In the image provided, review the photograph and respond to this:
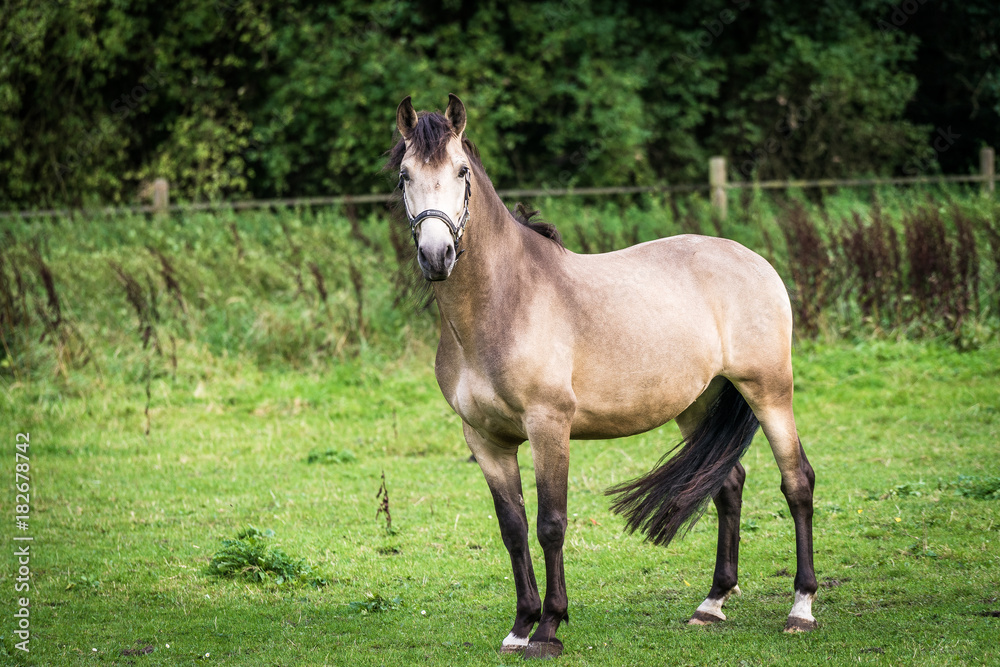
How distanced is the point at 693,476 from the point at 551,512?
2.94ft

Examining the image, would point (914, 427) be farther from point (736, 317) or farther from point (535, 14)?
point (535, 14)

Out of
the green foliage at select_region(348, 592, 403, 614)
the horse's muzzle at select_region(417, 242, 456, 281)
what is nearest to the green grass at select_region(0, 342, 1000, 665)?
the green foliage at select_region(348, 592, 403, 614)

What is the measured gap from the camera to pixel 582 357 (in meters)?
4.03

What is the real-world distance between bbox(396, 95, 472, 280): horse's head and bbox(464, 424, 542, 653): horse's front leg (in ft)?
3.02

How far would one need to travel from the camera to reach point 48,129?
17.8m

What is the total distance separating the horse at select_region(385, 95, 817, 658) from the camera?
3.82m

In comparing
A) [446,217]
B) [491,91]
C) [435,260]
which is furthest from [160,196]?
[435,260]

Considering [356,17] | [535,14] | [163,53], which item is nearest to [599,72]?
[535,14]

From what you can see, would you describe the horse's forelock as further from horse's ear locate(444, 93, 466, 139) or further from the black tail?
the black tail

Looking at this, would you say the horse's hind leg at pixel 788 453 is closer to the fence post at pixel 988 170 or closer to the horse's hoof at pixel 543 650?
the horse's hoof at pixel 543 650

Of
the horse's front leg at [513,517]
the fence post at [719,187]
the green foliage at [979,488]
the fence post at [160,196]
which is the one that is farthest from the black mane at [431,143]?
the fence post at [160,196]

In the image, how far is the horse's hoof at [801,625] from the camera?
13.3 feet

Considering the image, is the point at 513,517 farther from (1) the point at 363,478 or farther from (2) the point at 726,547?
(1) the point at 363,478

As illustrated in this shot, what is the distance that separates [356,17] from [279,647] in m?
15.9
